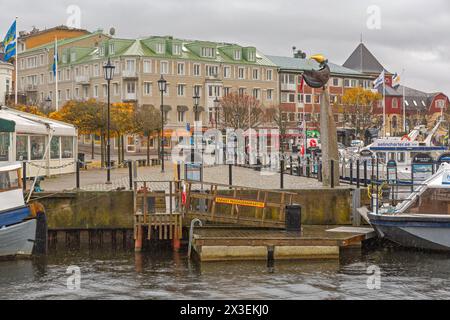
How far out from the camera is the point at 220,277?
60.5 ft

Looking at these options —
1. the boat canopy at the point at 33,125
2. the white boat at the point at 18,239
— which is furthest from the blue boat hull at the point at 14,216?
the boat canopy at the point at 33,125

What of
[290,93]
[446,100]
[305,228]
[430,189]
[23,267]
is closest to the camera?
[23,267]

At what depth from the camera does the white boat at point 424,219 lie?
2133cm

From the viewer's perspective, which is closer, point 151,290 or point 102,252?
point 151,290

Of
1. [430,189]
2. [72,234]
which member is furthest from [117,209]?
[430,189]

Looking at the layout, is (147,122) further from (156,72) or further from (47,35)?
(47,35)

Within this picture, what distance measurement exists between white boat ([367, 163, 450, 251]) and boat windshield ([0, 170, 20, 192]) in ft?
36.7

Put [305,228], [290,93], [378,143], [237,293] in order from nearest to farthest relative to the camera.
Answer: [237,293], [305,228], [378,143], [290,93]

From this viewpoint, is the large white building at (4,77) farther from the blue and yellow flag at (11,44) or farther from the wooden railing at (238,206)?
the wooden railing at (238,206)

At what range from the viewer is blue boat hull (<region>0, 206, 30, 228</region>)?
20453 mm

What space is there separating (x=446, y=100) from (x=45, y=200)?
314ft

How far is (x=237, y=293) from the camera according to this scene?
16.7 m
